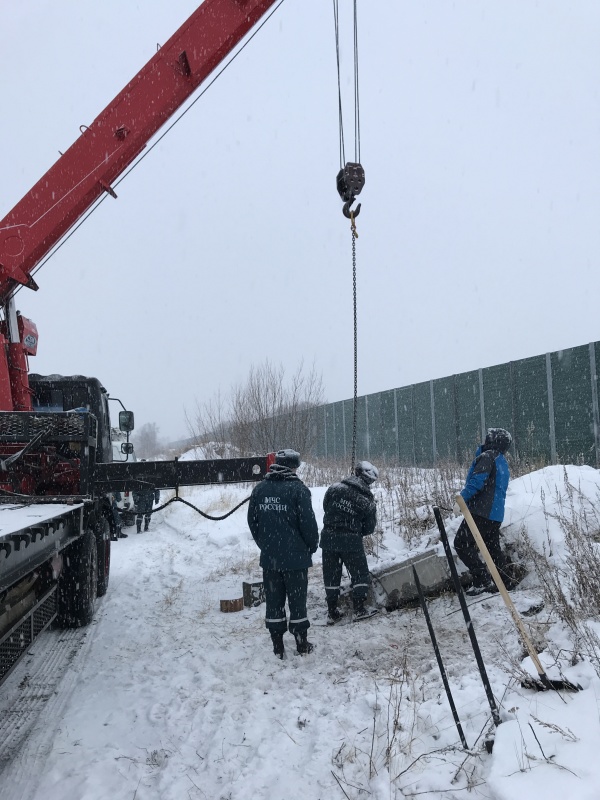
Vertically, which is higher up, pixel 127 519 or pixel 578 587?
pixel 578 587

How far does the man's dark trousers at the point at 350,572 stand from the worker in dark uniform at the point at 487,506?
3.28 feet

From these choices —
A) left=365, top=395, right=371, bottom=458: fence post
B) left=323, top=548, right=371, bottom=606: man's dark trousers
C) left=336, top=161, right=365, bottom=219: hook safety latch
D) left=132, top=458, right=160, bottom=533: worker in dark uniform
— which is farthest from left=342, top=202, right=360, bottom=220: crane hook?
left=365, top=395, right=371, bottom=458: fence post

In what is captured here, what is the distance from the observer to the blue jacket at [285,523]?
536cm

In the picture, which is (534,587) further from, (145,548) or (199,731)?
(145,548)

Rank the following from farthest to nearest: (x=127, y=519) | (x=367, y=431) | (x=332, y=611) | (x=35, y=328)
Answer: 1. (x=367, y=431)
2. (x=127, y=519)
3. (x=35, y=328)
4. (x=332, y=611)

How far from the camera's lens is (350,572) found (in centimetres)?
618

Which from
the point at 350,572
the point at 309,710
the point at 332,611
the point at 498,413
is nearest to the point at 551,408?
the point at 498,413

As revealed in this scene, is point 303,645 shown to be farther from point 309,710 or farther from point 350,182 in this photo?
point 350,182

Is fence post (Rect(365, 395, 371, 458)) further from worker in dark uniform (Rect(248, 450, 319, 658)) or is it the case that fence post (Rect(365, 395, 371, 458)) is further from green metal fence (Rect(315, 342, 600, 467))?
worker in dark uniform (Rect(248, 450, 319, 658))

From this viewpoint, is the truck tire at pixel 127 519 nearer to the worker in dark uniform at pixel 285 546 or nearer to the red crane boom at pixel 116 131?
the red crane boom at pixel 116 131

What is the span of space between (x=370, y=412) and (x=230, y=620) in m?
19.1

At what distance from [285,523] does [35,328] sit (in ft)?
14.4

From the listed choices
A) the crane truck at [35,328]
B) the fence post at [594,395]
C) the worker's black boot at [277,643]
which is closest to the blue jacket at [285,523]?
the crane truck at [35,328]

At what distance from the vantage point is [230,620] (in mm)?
6453
